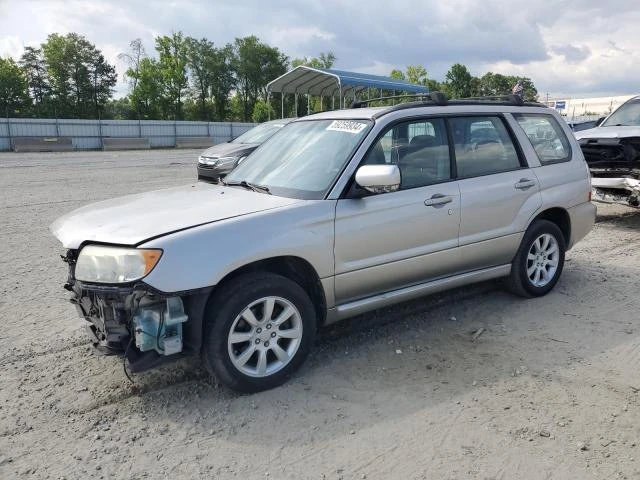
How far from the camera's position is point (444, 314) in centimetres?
483

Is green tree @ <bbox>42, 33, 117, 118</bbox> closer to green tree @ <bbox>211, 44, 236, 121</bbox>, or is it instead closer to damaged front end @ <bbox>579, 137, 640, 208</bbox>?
green tree @ <bbox>211, 44, 236, 121</bbox>

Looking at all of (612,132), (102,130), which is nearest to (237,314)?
(612,132)

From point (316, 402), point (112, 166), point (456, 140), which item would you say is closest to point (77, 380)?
point (316, 402)

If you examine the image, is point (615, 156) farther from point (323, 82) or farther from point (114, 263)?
point (323, 82)

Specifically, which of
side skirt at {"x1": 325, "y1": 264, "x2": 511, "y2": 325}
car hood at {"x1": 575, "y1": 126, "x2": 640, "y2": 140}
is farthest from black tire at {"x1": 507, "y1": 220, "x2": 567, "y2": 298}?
car hood at {"x1": 575, "y1": 126, "x2": 640, "y2": 140}

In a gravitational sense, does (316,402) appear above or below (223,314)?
below

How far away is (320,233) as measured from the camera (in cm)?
362

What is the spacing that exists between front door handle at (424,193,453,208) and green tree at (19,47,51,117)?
63397mm

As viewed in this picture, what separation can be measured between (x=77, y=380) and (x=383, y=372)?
6.94ft

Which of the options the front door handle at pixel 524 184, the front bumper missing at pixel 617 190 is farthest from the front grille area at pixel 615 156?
the front door handle at pixel 524 184

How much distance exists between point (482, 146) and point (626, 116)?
6.68 m

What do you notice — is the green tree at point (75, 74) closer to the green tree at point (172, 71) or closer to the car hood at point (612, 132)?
the green tree at point (172, 71)

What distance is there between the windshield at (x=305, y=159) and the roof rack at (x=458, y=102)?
346mm

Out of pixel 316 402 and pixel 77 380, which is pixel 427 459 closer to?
pixel 316 402
